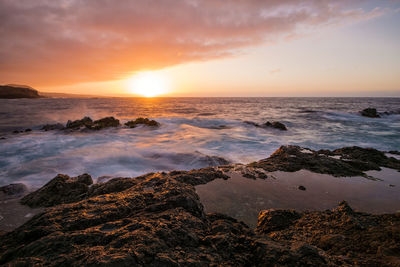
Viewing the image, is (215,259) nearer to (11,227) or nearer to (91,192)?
(91,192)

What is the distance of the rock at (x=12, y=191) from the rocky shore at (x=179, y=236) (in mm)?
3482

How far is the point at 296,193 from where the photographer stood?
3951 mm

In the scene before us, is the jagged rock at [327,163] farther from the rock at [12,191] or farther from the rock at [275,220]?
the rock at [12,191]

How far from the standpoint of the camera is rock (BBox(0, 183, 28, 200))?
4445mm

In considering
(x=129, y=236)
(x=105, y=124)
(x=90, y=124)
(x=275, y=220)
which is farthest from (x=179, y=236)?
(x=105, y=124)

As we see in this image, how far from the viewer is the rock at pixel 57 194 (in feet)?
12.9

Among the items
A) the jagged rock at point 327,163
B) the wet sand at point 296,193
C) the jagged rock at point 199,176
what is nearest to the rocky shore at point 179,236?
the wet sand at point 296,193

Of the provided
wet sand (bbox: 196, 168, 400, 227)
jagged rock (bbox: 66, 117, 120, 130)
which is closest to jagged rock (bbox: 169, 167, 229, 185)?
wet sand (bbox: 196, 168, 400, 227)

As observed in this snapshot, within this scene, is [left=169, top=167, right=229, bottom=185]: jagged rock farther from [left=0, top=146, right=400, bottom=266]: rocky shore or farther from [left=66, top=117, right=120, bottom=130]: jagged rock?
[left=66, top=117, right=120, bottom=130]: jagged rock

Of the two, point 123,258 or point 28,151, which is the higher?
point 123,258

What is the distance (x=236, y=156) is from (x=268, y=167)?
3231 mm

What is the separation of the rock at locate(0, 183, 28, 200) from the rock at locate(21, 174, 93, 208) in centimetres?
58

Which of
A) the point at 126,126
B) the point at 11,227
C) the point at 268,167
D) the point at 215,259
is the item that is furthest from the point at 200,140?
the point at 215,259

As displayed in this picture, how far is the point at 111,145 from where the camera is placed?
34.1 ft
